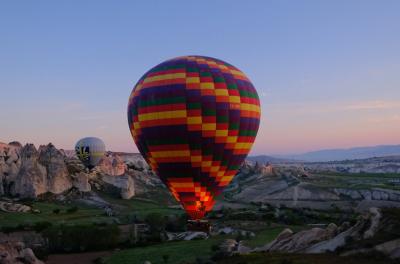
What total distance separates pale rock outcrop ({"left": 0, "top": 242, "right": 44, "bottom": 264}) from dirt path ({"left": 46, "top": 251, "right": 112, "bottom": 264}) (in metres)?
11.2

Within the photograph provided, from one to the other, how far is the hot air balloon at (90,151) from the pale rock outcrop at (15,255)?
326 ft

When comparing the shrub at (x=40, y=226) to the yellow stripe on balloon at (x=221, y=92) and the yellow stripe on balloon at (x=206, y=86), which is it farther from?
the yellow stripe on balloon at (x=221, y=92)

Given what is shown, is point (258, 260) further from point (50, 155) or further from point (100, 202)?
point (50, 155)

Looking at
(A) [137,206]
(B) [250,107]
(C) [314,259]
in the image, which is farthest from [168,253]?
(A) [137,206]

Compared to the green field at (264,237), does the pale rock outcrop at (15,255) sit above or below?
above

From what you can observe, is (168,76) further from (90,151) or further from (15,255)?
(90,151)

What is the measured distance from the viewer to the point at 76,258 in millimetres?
64312

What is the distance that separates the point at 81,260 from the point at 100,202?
59.8 m

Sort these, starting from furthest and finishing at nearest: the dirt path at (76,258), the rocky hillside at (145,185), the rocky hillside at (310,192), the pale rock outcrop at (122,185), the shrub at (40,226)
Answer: the pale rock outcrop at (122,185) < the rocky hillside at (310,192) < the rocky hillside at (145,185) < the shrub at (40,226) < the dirt path at (76,258)

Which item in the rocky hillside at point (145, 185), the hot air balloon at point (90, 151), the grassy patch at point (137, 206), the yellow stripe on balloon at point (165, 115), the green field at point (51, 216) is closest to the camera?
the yellow stripe on balloon at point (165, 115)

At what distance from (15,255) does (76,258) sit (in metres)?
16.8

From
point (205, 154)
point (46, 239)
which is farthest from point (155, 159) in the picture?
point (46, 239)

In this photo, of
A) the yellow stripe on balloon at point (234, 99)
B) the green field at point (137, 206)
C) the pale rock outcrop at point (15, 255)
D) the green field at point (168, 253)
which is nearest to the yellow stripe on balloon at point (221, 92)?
the yellow stripe on balloon at point (234, 99)

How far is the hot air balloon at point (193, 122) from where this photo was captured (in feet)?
165
